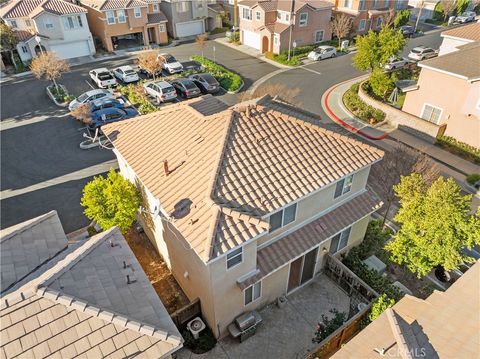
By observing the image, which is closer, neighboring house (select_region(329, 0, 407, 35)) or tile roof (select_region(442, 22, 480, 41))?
tile roof (select_region(442, 22, 480, 41))

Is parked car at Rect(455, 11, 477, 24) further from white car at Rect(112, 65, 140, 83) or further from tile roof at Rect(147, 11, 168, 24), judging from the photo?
white car at Rect(112, 65, 140, 83)

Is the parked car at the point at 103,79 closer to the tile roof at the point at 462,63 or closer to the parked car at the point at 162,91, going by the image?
the parked car at the point at 162,91

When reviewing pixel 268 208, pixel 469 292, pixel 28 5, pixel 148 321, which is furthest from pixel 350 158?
pixel 28 5

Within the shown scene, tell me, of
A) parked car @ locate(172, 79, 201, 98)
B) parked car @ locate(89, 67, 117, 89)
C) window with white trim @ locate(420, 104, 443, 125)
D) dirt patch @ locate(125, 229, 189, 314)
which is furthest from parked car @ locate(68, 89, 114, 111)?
window with white trim @ locate(420, 104, 443, 125)

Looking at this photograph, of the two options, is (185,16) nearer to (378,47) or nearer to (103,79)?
(103,79)

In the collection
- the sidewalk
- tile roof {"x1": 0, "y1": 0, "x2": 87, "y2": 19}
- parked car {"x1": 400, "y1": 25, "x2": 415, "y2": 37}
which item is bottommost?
the sidewalk

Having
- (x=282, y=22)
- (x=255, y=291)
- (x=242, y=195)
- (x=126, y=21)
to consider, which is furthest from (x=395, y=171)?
(x=126, y=21)

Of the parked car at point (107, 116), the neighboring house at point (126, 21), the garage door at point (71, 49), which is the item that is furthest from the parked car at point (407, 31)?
the garage door at point (71, 49)
